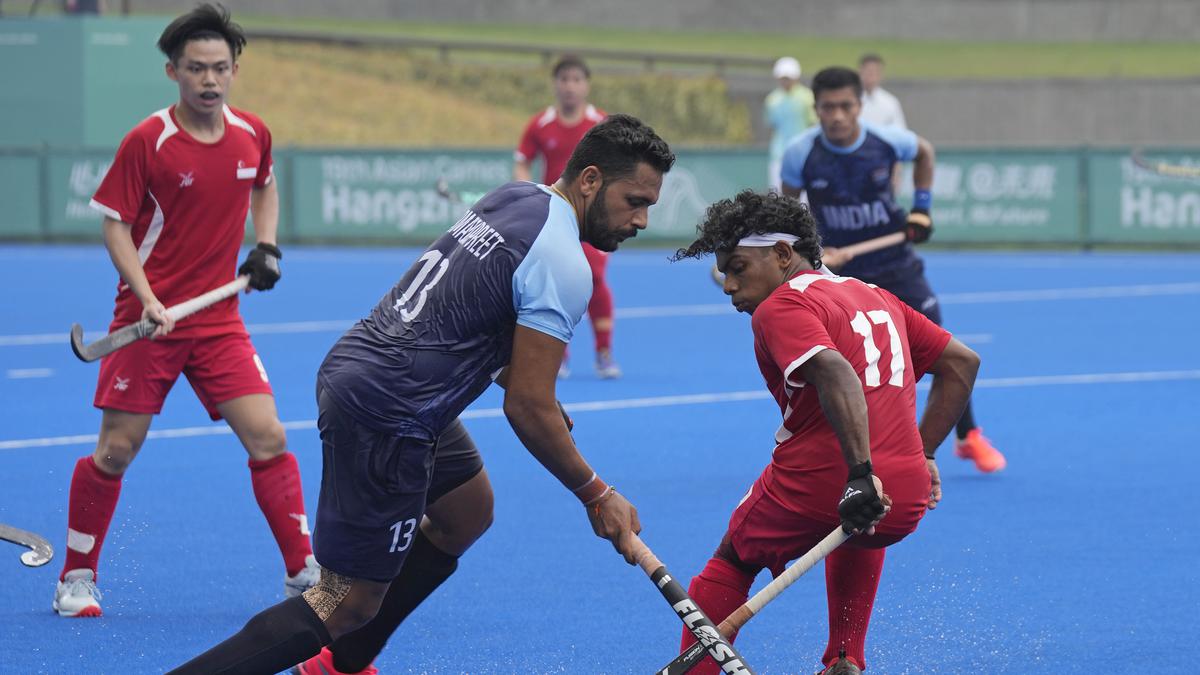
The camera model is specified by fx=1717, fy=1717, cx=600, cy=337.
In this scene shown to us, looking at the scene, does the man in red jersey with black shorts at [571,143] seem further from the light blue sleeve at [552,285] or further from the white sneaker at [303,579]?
the light blue sleeve at [552,285]

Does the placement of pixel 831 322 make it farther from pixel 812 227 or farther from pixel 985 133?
pixel 985 133

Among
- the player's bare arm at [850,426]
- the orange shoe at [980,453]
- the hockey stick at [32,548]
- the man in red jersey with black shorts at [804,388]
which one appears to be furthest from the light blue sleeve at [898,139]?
the hockey stick at [32,548]

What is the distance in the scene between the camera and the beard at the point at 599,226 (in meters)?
4.52

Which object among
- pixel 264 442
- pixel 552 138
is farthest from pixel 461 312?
pixel 552 138

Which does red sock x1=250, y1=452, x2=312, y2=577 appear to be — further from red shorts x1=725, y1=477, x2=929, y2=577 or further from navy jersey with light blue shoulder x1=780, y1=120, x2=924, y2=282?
navy jersey with light blue shoulder x1=780, y1=120, x2=924, y2=282

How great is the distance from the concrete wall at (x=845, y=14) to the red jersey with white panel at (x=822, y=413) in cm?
4027

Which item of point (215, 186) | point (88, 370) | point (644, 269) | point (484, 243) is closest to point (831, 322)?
point (484, 243)

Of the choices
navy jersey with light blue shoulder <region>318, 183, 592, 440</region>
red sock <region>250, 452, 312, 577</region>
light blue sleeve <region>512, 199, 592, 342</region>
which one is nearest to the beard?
navy jersey with light blue shoulder <region>318, 183, 592, 440</region>

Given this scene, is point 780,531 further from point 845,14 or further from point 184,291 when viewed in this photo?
point 845,14

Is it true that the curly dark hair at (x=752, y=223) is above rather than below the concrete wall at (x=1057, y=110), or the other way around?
below

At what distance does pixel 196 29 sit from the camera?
609 cm

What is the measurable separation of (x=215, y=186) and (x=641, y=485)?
3.03 meters

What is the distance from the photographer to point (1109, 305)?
16.6m

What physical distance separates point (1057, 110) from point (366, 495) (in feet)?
107
